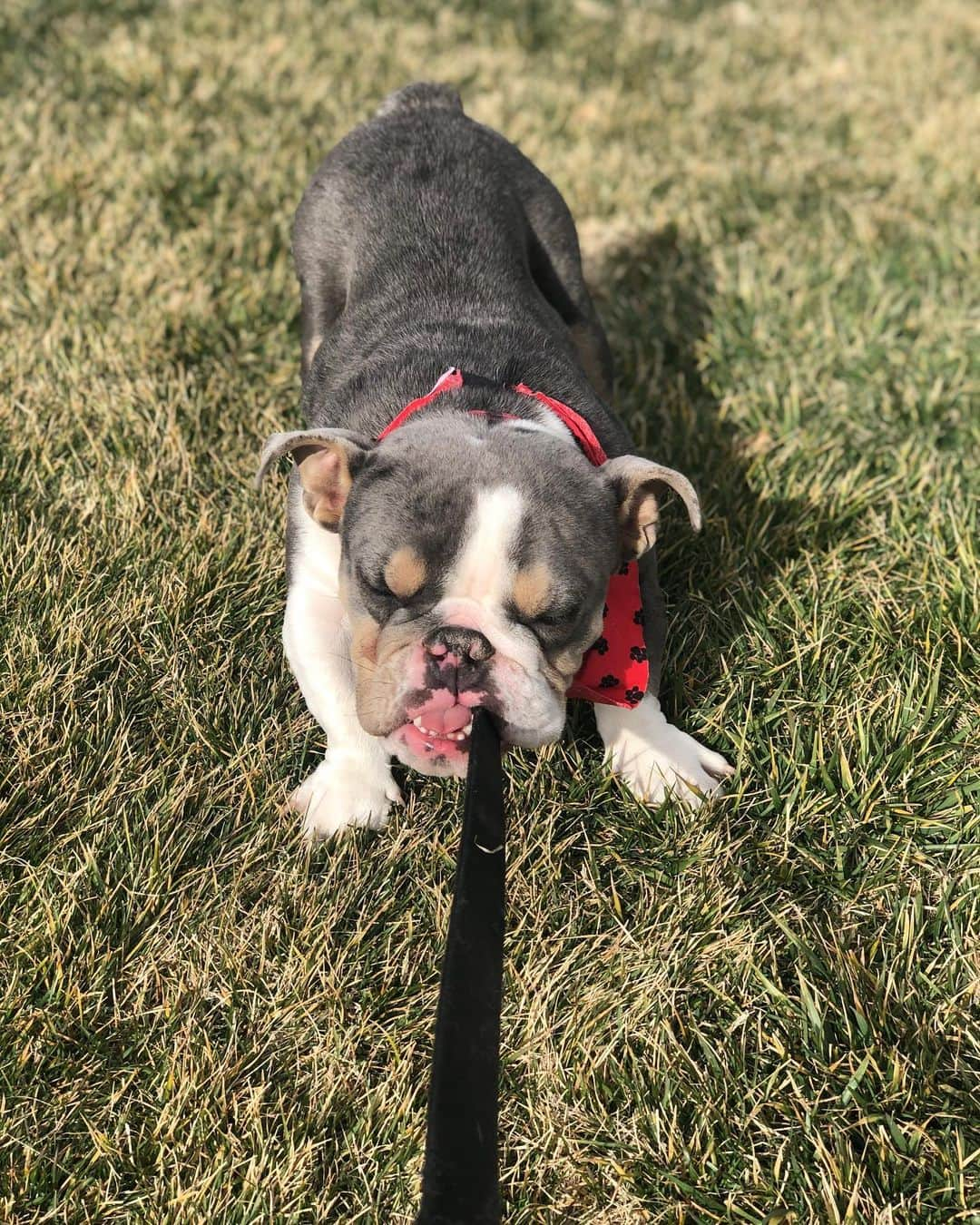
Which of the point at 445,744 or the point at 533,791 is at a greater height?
the point at 445,744

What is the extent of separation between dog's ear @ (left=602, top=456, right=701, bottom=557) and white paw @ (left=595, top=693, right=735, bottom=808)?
52cm

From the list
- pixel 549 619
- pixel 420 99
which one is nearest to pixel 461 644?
pixel 549 619

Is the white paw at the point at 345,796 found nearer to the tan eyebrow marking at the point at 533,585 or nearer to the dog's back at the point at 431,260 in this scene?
the tan eyebrow marking at the point at 533,585

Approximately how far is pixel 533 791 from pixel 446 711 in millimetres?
521

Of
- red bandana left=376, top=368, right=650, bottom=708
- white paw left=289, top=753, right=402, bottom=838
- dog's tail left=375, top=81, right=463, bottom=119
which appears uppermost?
dog's tail left=375, top=81, right=463, bottom=119

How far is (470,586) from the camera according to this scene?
3.20m

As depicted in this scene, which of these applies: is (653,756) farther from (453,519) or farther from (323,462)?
(323,462)

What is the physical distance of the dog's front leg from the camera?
347 cm

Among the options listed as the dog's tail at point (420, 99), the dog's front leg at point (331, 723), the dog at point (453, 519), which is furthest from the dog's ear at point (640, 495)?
the dog's tail at point (420, 99)

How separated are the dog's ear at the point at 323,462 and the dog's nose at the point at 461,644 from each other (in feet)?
2.13

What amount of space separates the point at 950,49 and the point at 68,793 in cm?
935

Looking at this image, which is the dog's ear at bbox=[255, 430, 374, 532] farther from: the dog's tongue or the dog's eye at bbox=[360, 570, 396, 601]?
the dog's tongue

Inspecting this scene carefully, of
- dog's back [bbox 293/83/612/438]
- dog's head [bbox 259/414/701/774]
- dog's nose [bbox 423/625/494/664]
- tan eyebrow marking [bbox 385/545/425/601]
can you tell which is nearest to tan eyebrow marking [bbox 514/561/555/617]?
dog's head [bbox 259/414/701/774]

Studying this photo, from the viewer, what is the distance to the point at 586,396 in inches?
163
